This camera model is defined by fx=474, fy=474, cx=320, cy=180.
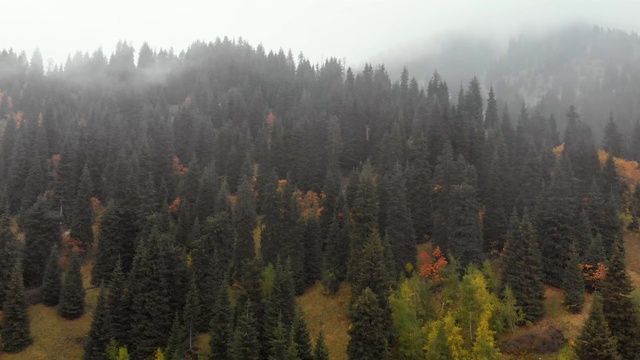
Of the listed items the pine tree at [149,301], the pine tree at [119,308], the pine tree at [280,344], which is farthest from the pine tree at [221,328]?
the pine tree at [119,308]

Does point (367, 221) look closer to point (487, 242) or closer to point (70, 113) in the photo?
point (487, 242)

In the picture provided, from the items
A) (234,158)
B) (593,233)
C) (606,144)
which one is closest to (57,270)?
(234,158)

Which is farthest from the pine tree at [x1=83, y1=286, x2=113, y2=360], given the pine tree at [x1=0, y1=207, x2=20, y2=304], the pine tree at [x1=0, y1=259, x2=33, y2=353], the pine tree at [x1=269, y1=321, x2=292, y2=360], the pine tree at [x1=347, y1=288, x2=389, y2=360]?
the pine tree at [x1=347, y1=288, x2=389, y2=360]

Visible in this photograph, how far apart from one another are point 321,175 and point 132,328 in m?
52.0

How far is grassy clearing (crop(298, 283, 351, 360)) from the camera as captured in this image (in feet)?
209

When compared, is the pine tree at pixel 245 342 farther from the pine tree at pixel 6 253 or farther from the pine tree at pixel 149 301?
the pine tree at pixel 6 253

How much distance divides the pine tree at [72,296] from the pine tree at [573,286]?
70488 mm

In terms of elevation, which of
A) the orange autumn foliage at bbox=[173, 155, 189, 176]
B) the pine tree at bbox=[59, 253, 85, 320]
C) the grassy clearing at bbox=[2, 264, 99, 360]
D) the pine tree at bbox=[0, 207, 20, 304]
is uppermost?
the orange autumn foliage at bbox=[173, 155, 189, 176]

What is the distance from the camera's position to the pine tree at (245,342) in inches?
2200

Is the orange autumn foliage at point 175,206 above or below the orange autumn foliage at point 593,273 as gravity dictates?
above

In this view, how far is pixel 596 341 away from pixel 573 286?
22062 mm

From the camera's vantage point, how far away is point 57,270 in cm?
7556

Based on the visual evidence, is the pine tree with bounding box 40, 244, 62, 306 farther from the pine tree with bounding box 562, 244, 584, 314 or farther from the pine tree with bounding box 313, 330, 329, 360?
the pine tree with bounding box 562, 244, 584, 314

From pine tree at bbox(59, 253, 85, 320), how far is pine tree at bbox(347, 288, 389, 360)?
143 feet
